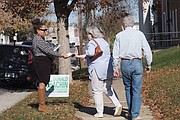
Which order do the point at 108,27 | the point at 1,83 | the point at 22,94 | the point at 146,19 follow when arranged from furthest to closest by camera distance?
the point at 146,19
the point at 108,27
the point at 1,83
the point at 22,94

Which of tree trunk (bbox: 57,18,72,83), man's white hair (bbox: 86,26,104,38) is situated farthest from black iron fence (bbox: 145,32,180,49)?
man's white hair (bbox: 86,26,104,38)

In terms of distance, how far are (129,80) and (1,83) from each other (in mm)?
10447

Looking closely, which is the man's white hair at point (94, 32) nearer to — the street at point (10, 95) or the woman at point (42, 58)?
the woman at point (42, 58)

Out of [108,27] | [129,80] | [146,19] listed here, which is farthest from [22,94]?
[146,19]

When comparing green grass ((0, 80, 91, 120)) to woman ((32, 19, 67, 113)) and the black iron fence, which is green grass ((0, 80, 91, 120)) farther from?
the black iron fence

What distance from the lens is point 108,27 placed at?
3225cm

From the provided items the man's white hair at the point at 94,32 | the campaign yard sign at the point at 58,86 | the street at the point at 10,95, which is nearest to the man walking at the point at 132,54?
the man's white hair at the point at 94,32

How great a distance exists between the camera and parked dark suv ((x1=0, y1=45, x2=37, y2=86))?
1642cm

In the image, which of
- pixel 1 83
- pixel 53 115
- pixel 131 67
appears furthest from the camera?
pixel 1 83

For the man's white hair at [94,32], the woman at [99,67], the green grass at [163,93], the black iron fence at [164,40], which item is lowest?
the green grass at [163,93]

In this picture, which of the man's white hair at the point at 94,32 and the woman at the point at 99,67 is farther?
the man's white hair at the point at 94,32

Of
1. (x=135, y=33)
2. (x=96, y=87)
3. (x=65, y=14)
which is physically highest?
(x=65, y=14)

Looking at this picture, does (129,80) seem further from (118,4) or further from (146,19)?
(146,19)

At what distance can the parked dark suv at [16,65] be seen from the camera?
53.9 ft
